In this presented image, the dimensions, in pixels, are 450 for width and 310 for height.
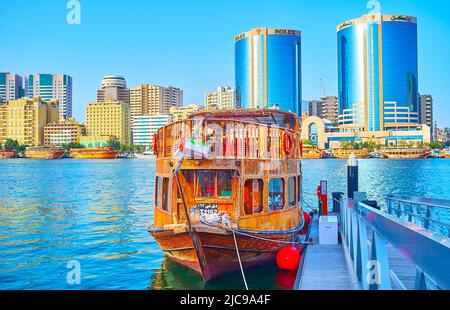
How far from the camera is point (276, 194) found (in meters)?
15.1

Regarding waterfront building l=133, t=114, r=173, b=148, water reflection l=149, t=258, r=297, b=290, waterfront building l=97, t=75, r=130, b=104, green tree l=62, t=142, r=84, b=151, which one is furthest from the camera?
waterfront building l=97, t=75, r=130, b=104

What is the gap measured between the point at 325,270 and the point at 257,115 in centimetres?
662

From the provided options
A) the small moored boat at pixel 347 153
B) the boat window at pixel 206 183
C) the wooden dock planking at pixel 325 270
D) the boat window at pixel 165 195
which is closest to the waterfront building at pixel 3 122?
the small moored boat at pixel 347 153

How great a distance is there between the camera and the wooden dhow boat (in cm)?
1334

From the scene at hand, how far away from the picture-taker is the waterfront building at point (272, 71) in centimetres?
12481

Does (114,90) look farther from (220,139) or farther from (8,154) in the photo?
(220,139)

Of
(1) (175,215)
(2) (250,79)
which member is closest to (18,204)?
(1) (175,215)

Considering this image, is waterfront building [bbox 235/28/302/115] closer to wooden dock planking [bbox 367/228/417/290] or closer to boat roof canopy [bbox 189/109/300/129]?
boat roof canopy [bbox 189/109/300/129]

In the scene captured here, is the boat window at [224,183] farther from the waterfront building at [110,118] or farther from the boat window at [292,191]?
the waterfront building at [110,118]

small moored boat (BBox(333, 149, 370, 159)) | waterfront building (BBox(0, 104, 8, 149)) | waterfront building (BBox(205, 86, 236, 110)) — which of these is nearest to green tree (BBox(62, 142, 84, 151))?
waterfront building (BBox(0, 104, 8, 149))

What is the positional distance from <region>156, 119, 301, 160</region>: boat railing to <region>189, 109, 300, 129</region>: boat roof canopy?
2.43 m

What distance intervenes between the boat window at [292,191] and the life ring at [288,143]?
1150 mm
